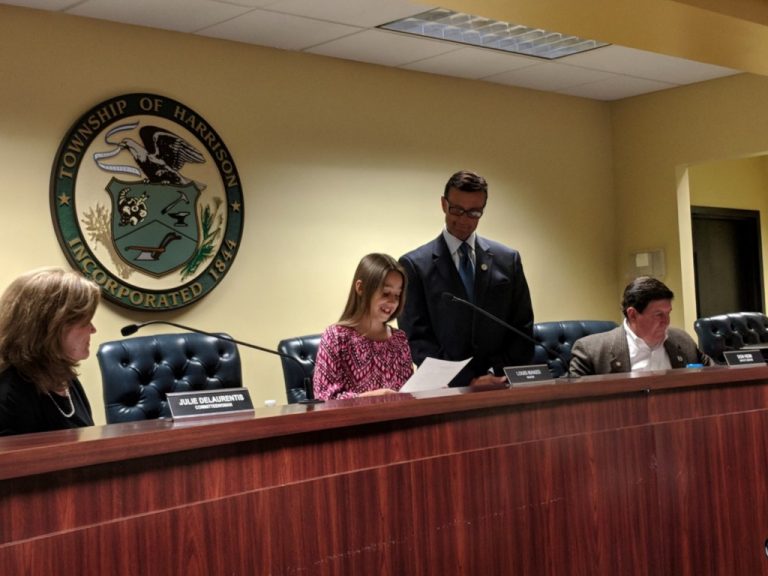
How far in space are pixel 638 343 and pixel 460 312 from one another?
0.79m

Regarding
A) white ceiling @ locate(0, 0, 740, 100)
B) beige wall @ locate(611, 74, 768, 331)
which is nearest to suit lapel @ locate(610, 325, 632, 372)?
white ceiling @ locate(0, 0, 740, 100)

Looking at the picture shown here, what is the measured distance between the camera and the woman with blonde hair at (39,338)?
2.34 meters

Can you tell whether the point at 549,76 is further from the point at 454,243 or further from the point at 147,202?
the point at 454,243

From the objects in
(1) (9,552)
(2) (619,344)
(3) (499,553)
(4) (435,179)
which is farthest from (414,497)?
(4) (435,179)

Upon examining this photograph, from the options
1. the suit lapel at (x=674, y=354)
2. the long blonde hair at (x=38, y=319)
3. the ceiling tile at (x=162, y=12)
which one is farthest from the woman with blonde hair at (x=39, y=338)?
the ceiling tile at (x=162, y=12)

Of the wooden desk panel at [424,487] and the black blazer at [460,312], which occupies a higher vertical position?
the black blazer at [460,312]

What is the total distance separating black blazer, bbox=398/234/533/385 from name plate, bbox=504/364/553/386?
647 millimetres

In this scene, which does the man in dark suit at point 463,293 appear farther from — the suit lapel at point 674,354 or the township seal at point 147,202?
the township seal at point 147,202

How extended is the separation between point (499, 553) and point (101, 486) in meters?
0.97

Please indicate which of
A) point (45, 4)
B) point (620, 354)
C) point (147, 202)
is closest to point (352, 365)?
point (620, 354)

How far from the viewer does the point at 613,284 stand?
6973 millimetres

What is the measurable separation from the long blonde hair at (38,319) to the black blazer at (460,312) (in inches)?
50.8

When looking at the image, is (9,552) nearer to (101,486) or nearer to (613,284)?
(101,486)

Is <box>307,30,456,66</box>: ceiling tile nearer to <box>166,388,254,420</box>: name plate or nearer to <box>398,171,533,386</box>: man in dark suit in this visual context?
<box>398,171,533,386</box>: man in dark suit
